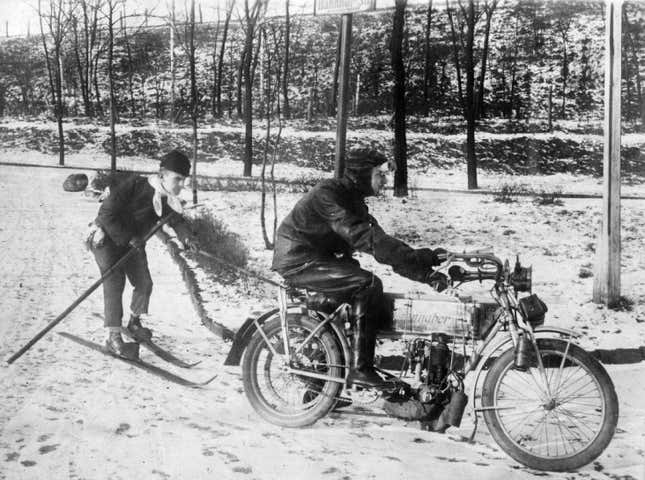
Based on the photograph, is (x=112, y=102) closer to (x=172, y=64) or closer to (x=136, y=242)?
(x=172, y=64)

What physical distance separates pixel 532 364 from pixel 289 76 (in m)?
3.74

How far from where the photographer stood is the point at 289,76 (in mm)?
5535

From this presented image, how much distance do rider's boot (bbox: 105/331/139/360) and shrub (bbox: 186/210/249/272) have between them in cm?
115

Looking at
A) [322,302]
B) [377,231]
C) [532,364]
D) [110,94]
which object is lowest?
[532,364]

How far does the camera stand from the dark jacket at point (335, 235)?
2.84 metres

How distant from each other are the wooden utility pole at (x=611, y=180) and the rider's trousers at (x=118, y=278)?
347cm

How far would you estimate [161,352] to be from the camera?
159 inches

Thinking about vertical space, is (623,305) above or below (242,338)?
below

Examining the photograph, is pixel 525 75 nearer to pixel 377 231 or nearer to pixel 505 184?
pixel 505 184

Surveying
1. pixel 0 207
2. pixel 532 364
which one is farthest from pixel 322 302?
pixel 0 207


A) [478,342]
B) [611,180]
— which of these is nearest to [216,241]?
[478,342]

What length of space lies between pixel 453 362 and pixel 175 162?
2.11 m

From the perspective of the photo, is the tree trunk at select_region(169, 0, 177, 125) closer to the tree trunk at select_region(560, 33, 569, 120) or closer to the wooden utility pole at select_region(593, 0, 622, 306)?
→ the wooden utility pole at select_region(593, 0, 622, 306)

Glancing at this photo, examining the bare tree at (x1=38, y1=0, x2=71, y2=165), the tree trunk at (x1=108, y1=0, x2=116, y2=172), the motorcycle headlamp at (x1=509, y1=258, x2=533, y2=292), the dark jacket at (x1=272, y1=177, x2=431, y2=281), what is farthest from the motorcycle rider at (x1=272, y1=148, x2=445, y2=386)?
the bare tree at (x1=38, y1=0, x2=71, y2=165)
